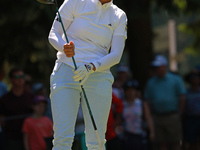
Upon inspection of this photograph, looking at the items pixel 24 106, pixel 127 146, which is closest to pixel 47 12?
pixel 24 106

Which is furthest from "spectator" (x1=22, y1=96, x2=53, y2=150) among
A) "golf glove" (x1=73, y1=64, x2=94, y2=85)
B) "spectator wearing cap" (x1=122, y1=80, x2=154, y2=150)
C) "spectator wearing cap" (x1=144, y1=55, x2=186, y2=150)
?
"golf glove" (x1=73, y1=64, x2=94, y2=85)

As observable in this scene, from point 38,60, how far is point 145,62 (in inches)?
124

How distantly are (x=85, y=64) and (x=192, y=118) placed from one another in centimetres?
554

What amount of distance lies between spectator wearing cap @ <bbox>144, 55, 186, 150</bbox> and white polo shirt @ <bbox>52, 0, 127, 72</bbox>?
4712 mm

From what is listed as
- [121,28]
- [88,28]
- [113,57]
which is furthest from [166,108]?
[88,28]

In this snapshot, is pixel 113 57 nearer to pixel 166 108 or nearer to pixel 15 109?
pixel 15 109

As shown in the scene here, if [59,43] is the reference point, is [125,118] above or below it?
below

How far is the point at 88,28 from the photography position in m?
5.02

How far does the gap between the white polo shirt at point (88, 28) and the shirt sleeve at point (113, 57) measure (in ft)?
0.16

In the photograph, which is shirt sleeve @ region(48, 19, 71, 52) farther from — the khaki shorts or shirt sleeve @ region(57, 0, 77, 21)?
the khaki shorts

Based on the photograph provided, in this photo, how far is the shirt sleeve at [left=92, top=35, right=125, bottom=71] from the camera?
4949 mm

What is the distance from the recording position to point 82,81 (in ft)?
16.0

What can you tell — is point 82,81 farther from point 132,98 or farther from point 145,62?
point 145,62

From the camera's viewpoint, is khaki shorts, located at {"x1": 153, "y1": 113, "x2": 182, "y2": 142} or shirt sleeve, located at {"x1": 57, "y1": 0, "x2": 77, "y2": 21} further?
khaki shorts, located at {"x1": 153, "y1": 113, "x2": 182, "y2": 142}
